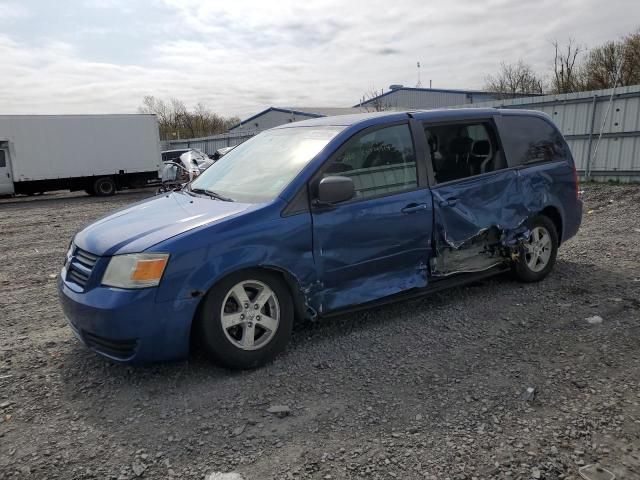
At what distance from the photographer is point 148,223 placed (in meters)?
3.54

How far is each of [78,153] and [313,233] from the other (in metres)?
18.7

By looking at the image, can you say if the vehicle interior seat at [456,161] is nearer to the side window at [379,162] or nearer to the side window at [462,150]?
the side window at [462,150]

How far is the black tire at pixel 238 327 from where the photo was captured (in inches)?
129

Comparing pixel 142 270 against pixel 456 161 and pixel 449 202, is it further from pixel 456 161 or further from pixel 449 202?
pixel 456 161

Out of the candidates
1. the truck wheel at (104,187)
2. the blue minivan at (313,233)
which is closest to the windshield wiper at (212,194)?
the blue minivan at (313,233)

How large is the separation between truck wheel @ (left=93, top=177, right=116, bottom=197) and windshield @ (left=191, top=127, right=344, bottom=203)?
676 inches

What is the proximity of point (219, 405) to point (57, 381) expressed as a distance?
1.25 m

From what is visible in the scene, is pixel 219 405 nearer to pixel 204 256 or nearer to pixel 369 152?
pixel 204 256

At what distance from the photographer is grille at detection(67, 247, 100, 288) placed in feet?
11.0

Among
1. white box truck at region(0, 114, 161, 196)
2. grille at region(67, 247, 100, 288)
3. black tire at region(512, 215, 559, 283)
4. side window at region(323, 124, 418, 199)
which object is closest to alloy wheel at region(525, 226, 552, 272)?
black tire at region(512, 215, 559, 283)

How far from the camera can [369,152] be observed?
4055 millimetres

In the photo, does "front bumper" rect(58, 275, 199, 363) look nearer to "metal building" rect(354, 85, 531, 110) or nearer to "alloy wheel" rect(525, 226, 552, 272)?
"alloy wheel" rect(525, 226, 552, 272)

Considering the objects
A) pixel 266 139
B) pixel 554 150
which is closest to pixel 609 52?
pixel 554 150

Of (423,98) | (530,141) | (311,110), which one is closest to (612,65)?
(423,98)
